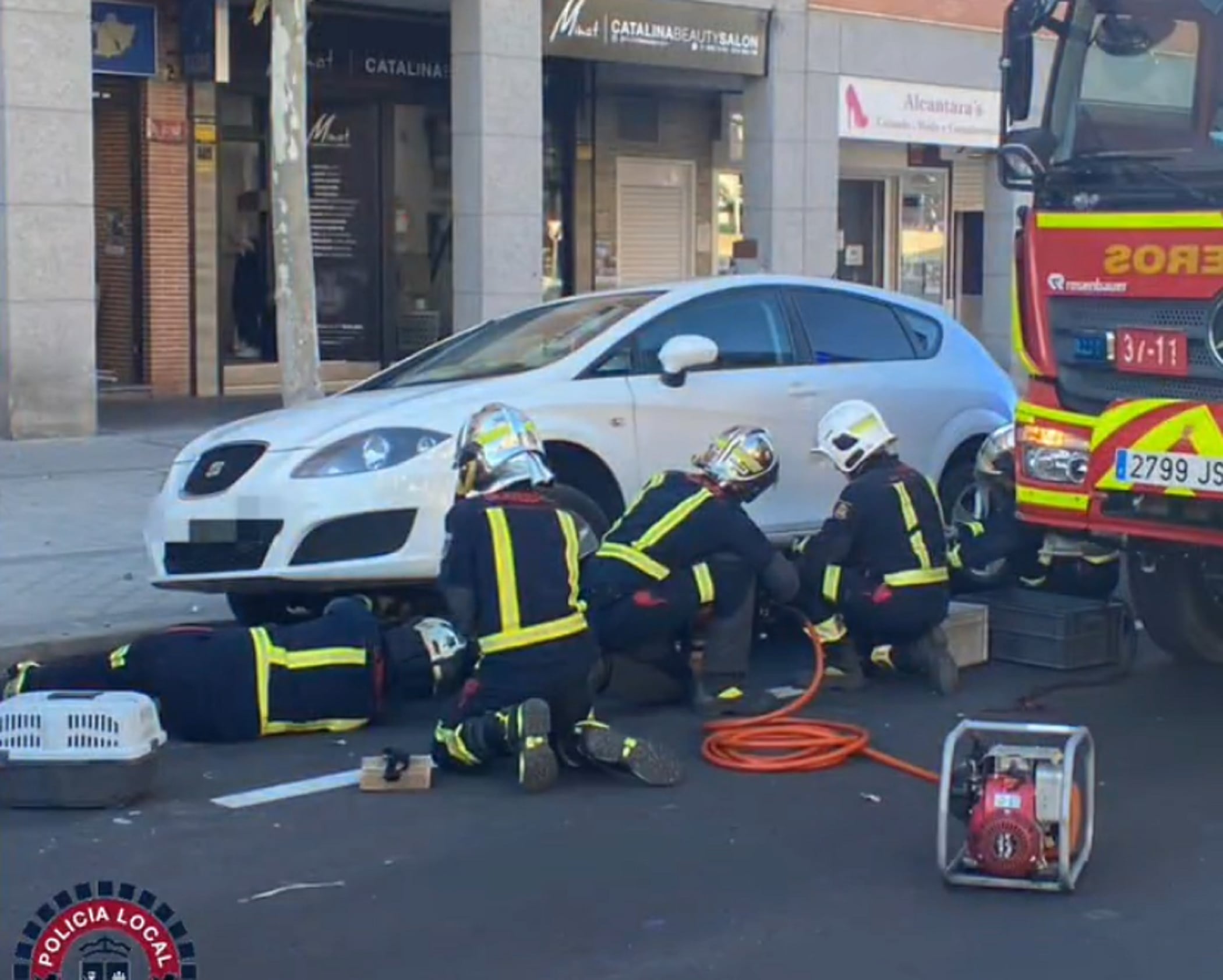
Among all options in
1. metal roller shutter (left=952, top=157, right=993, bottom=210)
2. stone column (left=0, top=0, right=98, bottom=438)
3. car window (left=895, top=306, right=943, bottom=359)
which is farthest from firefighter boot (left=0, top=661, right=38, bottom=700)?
metal roller shutter (left=952, top=157, right=993, bottom=210)

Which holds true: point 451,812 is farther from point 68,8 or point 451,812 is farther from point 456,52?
point 456,52

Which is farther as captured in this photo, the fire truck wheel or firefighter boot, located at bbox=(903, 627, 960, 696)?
the fire truck wheel

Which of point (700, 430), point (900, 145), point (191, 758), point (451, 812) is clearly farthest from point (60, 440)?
point (900, 145)

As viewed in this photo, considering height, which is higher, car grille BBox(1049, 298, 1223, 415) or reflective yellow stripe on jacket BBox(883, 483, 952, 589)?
car grille BBox(1049, 298, 1223, 415)

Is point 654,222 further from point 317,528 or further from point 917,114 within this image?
point 317,528

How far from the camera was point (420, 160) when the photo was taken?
22859 mm

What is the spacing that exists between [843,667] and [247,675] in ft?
8.76

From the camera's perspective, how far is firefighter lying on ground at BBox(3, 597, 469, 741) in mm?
7938

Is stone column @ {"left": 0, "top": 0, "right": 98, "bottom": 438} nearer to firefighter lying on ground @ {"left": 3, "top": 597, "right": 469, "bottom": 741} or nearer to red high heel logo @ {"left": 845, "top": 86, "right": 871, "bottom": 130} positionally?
firefighter lying on ground @ {"left": 3, "top": 597, "right": 469, "bottom": 741}

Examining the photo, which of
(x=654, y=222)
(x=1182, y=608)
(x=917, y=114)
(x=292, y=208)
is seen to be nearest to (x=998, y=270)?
(x=917, y=114)

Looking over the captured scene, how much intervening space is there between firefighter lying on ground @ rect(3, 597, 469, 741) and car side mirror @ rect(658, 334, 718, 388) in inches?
96.0

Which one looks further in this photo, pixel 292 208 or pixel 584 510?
pixel 292 208

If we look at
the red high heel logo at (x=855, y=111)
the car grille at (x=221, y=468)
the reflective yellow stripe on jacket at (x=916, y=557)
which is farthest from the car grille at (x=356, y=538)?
the red high heel logo at (x=855, y=111)

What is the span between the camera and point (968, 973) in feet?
17.9
